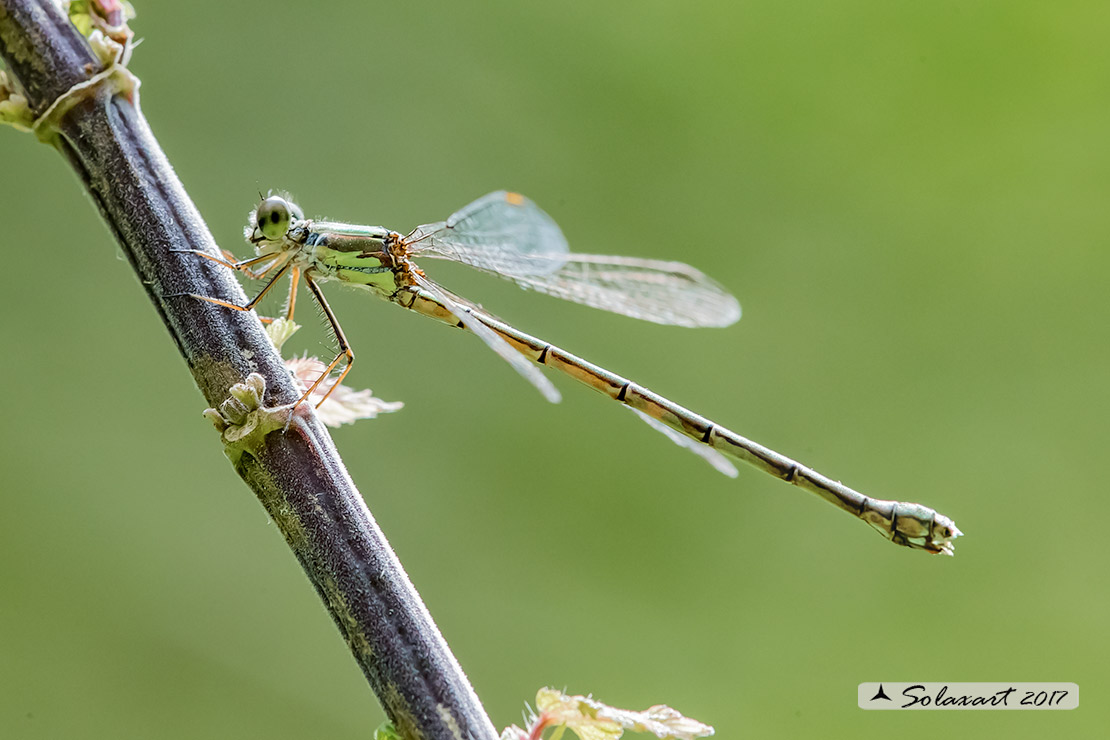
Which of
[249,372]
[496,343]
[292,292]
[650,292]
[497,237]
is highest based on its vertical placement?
[650,292]

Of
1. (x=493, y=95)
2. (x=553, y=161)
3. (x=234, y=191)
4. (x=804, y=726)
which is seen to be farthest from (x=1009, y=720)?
(x=234, y=191)

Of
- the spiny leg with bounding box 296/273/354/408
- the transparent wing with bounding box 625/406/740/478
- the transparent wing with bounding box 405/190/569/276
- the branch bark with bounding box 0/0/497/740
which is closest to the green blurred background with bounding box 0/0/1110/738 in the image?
the transparent wing with bounding box 405/190/569/276

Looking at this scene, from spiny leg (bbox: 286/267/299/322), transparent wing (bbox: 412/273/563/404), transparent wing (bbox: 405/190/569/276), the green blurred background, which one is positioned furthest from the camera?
the green blurred background

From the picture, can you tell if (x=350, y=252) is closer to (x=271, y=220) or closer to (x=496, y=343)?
(x=271, y=220)

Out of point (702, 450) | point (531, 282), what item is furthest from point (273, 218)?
point (702, 450)

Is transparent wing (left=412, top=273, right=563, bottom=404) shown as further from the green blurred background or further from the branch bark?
the green blurred background

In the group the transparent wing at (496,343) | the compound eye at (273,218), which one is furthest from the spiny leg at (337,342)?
the transparent wing at (496,343)

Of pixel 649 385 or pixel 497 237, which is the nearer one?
A: pixel 497 237
